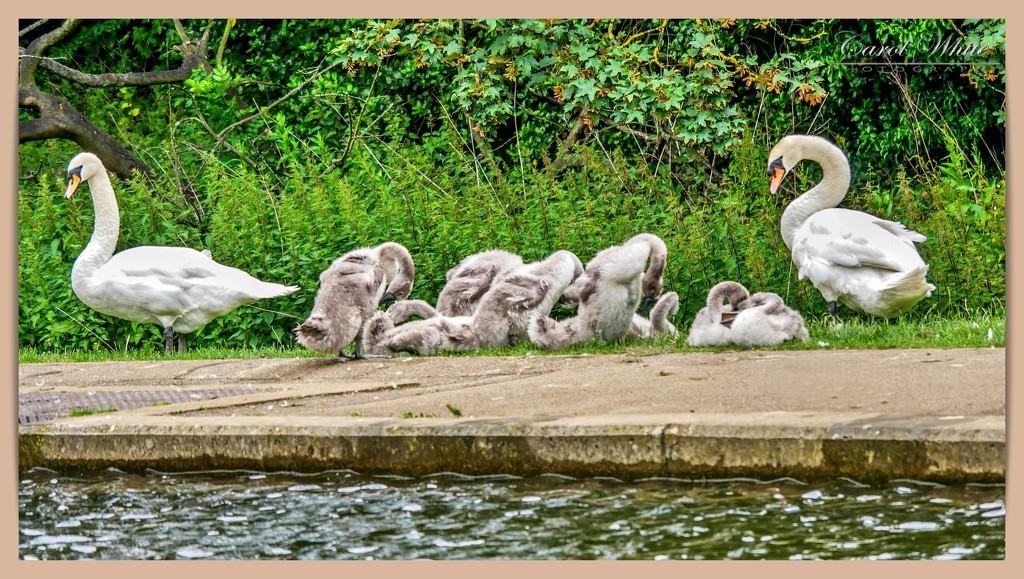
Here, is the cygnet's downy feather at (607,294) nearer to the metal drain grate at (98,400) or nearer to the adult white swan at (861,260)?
the adult white swan at (861,260)

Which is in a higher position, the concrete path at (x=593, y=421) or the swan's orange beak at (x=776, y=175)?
the swan's orange beak at (x=776, y=175)

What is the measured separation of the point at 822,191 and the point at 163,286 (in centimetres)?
444

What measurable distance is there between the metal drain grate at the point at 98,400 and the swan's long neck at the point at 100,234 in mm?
2031

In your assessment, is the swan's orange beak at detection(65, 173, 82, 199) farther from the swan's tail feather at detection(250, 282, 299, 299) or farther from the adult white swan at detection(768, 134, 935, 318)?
the adult white swan at detection(768, 134, 935, 318)

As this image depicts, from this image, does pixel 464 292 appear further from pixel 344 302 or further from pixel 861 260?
pixel 861 260

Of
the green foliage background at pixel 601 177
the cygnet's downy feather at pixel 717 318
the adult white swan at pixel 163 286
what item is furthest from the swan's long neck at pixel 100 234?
the cygnet's downy feather at pixel 717 318

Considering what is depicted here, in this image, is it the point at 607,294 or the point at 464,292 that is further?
the point at 464,292

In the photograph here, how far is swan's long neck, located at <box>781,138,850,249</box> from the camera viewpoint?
8.80m

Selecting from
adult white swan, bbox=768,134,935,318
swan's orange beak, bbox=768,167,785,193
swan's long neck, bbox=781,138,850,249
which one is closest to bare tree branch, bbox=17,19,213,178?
swan's orange beak, bbox=768,167,785,193

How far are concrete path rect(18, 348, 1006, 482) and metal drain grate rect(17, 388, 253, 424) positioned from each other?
14 mm

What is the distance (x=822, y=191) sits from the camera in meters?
8.91

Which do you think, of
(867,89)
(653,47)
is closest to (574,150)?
(653,47)

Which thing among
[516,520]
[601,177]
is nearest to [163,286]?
[601,177]

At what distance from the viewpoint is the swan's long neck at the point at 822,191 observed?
28.9 feet
